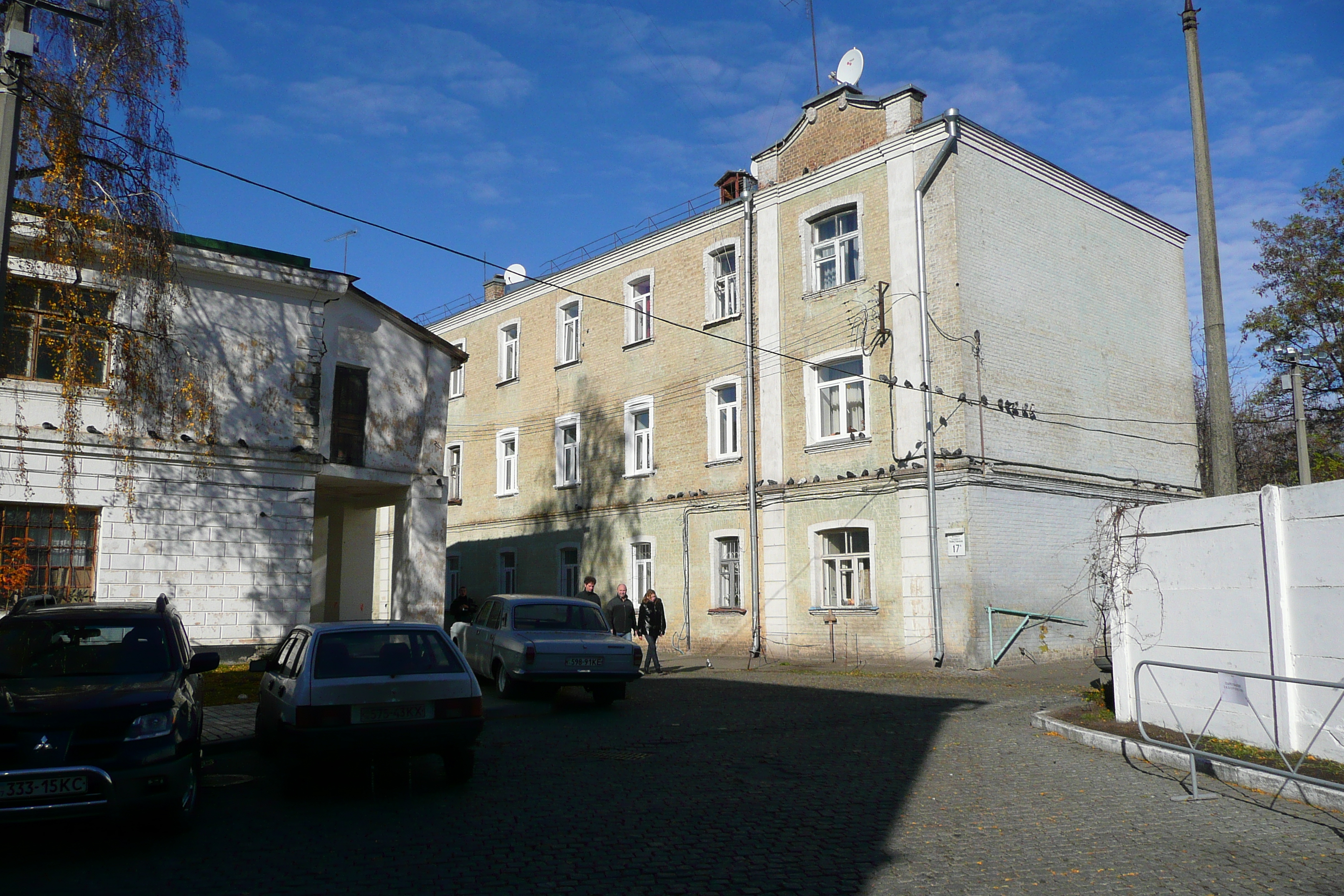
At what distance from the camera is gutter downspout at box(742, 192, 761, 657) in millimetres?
23641

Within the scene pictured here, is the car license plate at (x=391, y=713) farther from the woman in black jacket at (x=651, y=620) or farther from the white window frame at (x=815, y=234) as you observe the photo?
the white window frame at (x=815, y=234)

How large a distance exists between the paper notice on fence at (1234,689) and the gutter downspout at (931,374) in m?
9.81

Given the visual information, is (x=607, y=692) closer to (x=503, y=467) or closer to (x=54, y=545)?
(x=54, y=545)

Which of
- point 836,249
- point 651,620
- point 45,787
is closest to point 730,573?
point 651,620

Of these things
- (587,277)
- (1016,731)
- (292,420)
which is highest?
(587,277)

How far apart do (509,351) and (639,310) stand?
7.17 meters

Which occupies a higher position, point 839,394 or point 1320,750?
point 839,394

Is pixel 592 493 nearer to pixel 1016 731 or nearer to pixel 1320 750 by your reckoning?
pixel 1016 731

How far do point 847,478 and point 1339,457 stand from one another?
1801 cm

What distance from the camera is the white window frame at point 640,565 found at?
26.7 meters

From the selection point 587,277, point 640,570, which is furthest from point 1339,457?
point 587,277

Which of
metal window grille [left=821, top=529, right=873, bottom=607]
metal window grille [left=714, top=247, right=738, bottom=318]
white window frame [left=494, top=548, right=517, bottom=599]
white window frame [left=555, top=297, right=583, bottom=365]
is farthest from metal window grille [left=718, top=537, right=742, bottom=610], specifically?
white window frame [left=494, top=548, right=517, bottom=599]

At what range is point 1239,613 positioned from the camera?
32.1 feet

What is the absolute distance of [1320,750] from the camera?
882cm
